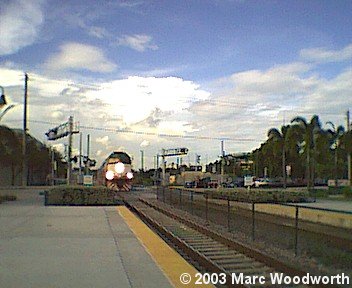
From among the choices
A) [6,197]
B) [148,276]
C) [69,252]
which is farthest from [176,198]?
[148,276]

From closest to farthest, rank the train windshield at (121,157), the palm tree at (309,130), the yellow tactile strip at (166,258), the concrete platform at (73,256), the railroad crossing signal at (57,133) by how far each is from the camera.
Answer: the concrete platform at (73,256) → the yellow tactile strip at (166,258) → the train windshield at (121,157) → the palm tree at (309,130) → the railroad crossing signal at (57,133)

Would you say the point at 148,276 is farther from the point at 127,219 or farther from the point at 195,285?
the point at 127,219

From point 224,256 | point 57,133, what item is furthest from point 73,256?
point 57,133

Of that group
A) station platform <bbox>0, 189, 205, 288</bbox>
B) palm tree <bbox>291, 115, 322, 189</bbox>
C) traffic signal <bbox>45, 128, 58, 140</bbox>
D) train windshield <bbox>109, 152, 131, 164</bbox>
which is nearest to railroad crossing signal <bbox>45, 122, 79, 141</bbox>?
traffic signal <bbox>45, 128, 58, 140</bbox>

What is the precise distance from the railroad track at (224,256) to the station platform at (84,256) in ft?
1.65

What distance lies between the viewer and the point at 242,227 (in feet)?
62.3

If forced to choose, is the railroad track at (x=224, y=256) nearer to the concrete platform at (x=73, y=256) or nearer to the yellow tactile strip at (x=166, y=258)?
the yellow tactile strip at (x=166, y=258)

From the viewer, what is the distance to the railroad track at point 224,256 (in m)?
11.1

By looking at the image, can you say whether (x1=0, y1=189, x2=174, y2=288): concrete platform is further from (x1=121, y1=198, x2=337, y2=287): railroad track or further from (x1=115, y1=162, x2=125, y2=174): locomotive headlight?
(x1=115, y1=162, x2=125, y2=174): locomotive headlight

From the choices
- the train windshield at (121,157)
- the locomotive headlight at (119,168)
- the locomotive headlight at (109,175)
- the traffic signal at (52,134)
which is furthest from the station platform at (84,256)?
the traffic signal at (52,134)

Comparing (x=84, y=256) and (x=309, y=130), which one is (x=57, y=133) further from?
(x=84, y=256)

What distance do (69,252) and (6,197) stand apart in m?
25.3

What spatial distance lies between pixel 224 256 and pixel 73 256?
3.56m

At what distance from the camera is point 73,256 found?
13148 mm
